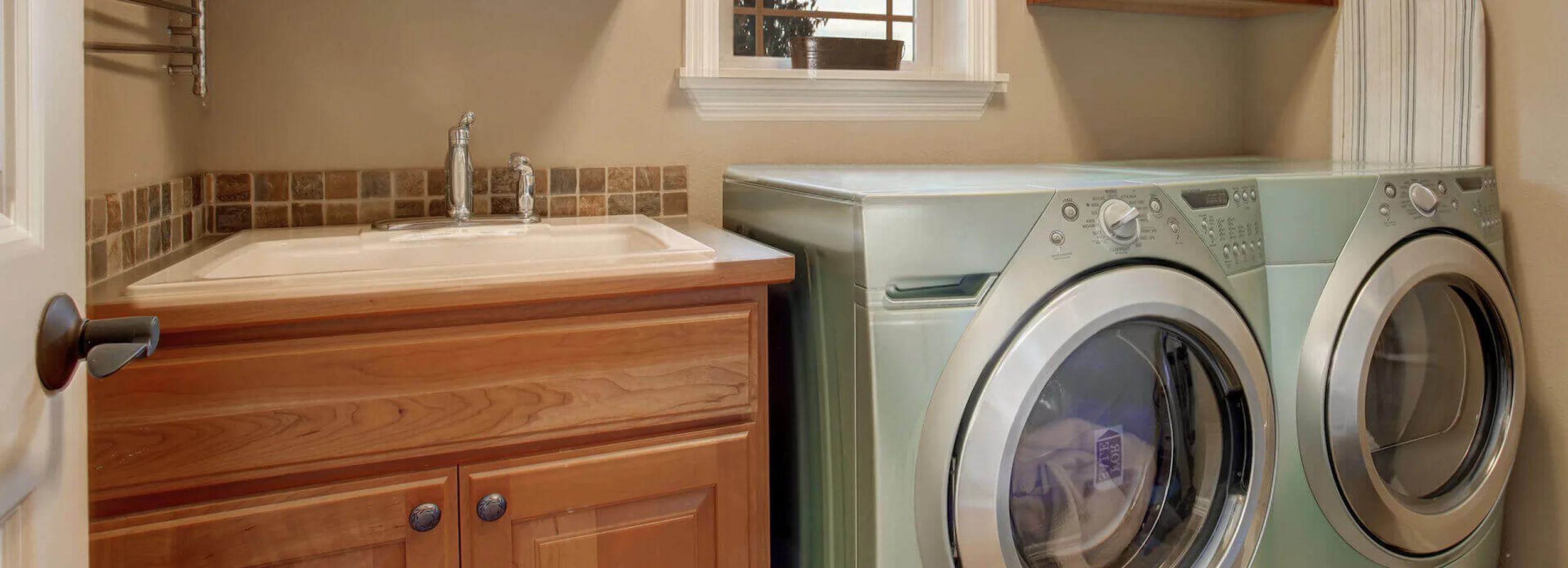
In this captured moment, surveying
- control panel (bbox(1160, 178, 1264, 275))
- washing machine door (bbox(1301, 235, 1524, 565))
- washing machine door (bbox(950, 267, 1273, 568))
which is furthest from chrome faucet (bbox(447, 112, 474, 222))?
washing machine door (bbox(1301, 235, 1524, 565))

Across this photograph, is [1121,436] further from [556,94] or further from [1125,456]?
[556,94]

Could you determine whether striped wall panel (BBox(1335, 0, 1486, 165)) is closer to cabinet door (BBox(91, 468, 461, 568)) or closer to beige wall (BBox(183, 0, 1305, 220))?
beige wall (BBox(183, 0, 1305, 220))

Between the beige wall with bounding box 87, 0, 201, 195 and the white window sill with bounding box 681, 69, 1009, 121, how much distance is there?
85 cm

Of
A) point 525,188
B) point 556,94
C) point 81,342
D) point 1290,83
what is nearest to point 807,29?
point 556,94

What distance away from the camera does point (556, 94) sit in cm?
184

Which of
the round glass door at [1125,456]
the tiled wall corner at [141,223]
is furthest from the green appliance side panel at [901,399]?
the tiled wall corner at [141,223]

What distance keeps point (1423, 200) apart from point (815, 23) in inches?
48.1

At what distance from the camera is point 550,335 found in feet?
3.98

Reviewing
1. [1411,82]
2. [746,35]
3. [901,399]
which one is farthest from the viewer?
[746,35]

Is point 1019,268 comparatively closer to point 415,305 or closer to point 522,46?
point 415,305

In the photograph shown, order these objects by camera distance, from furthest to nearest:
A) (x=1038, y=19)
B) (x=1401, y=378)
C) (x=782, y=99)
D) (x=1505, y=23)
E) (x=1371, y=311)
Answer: (x=1038, y=19)
(x=782, y=99)
(x=1505, y=23)
(x=1401, y=378)
(x=1371, y=311)

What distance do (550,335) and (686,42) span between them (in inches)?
34.9

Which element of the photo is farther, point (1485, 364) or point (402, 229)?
point (1485, 364)

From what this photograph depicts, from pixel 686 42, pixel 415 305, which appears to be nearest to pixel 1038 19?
pixel 686 42
